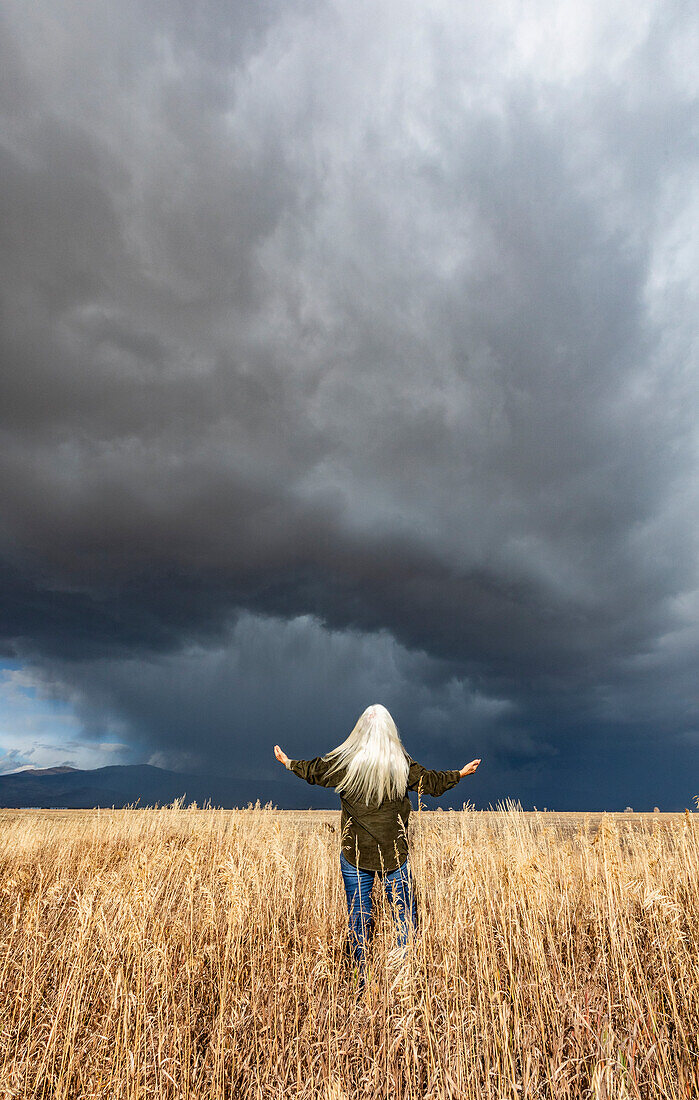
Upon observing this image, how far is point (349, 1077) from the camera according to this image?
3174 mm

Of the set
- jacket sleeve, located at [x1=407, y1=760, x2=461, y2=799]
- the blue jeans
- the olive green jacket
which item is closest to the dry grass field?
the blue jeans

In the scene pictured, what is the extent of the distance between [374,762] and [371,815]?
45 centimetres

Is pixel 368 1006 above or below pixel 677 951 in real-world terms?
below

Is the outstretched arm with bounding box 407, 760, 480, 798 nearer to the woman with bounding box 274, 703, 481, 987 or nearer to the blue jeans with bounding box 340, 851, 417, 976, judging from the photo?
the woman with bounding box 274, 703, 481, 987

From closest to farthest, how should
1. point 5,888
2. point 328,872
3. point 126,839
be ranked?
point 5,888 < point 328,872 < point 126,839

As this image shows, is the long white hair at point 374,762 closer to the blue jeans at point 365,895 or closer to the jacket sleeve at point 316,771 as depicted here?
the jacket sleeve at point 316,771

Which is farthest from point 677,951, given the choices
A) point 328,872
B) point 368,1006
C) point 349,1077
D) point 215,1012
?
point 328,872

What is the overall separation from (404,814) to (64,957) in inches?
127

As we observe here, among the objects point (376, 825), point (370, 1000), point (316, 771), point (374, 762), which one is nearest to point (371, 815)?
point (376, 825)

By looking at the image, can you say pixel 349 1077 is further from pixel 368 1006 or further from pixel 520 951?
pixel 520 951

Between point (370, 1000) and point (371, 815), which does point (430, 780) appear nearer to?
point (371, 815)

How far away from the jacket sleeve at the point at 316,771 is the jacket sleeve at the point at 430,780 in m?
0.65

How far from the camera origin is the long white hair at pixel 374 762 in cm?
485

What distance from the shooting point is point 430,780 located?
5.20 meters
